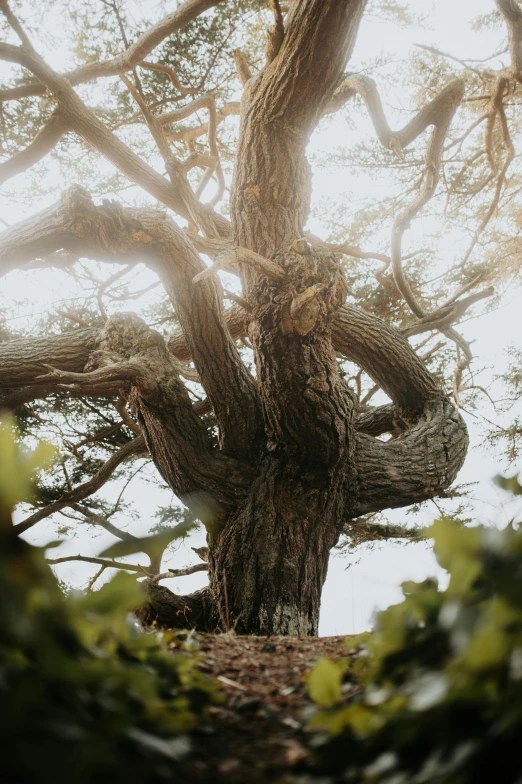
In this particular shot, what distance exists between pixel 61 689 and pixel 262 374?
2.26m

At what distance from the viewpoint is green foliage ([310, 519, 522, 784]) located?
406 mm

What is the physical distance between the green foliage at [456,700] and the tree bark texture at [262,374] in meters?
1.91

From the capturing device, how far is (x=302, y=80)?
98.9 inches

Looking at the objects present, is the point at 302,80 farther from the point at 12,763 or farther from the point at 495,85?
the point at 12,763

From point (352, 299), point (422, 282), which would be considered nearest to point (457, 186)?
point (422, 282)

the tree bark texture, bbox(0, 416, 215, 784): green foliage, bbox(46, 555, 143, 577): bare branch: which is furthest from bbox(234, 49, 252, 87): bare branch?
bbox(0, 416, 215, 784): green foliage

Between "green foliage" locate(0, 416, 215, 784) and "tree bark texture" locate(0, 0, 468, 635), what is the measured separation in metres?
1.91

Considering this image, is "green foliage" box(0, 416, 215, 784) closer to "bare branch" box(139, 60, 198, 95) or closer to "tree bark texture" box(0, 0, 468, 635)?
"tree bark texture" box(0, 0, 468, 635)

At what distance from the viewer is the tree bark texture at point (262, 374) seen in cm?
246

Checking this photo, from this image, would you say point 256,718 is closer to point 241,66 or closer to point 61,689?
point 61,689

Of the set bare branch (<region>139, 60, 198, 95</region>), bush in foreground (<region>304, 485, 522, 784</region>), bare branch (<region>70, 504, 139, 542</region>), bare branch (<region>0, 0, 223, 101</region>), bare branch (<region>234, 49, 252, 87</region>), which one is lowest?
bush in foreground (<region>304, 485, 522, 784</region>)

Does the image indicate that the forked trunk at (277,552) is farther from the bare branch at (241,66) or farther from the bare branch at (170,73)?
the bare branch at (170,73)

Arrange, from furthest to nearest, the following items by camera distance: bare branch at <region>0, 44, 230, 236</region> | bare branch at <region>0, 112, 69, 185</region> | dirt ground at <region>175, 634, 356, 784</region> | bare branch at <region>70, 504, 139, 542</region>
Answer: bare branch at <region>70, 504, 139, 542</region>, bare branch at <region>0, 112, 69, 185</region>, bare branch at <region>0, 44, 230, 236</region>, dirt ground at <region>175, 634, 356, 784</region>

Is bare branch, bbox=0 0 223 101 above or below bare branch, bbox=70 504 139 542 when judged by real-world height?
above
